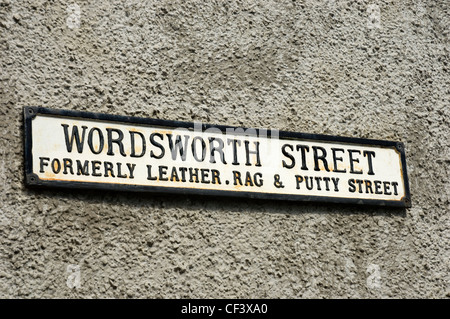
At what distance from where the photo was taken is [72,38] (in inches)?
99.0

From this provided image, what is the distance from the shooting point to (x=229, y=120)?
265 cm

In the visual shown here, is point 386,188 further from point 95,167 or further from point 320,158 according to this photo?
point 95,167

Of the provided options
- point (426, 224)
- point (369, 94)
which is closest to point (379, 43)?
point (369, 94)

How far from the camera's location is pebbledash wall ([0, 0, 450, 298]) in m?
2.32

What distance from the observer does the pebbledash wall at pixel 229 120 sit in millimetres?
2324

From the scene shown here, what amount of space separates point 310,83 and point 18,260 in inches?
51.7

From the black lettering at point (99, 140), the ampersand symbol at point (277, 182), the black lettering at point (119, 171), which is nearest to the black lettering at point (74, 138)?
the black lettering at point (99, 140)

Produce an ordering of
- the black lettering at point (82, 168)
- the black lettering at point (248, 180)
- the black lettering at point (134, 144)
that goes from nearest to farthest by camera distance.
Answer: the black lettering at point (82, 168)
the black lettering at point (134, 144)
the black lettering at point (248, 180)

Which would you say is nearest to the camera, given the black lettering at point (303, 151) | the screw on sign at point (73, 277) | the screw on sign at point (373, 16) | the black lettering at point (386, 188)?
the screw on sign at point (73, 277)

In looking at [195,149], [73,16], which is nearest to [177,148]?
[195,149]

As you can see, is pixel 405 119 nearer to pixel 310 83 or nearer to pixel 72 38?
pixel 310 83

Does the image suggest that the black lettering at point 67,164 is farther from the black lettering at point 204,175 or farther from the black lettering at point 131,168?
the black lettering at point 204,175
